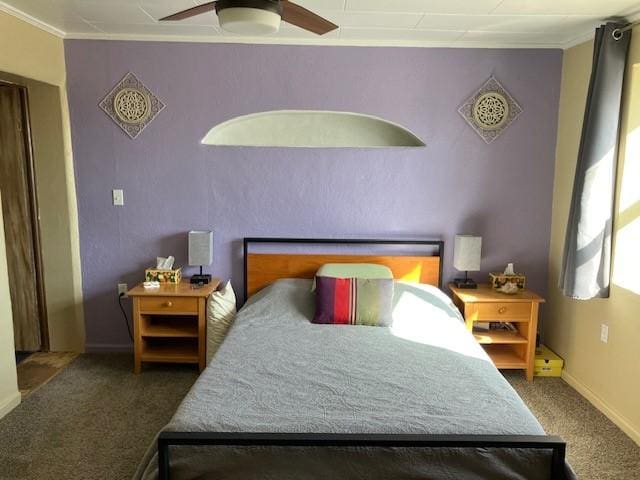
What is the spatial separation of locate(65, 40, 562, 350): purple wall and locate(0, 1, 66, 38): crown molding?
12 cm

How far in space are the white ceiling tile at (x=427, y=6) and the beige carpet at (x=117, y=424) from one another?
7.13 ft

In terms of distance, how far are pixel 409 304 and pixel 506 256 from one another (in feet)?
3.09

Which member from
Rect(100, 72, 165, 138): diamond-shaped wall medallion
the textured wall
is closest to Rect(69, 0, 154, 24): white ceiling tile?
Rect(100, 72, 165, 138): diamond-shaped wall medallion

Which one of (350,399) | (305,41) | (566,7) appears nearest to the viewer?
(350,399)

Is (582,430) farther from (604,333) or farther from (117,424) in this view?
(117,424)

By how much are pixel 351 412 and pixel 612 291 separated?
1.79 metres

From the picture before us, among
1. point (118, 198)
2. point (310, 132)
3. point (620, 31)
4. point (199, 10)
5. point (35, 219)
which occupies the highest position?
point (620, 31)

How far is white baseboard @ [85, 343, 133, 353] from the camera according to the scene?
3.60 meters

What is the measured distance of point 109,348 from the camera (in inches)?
142

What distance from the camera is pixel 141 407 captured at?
285 centimetres

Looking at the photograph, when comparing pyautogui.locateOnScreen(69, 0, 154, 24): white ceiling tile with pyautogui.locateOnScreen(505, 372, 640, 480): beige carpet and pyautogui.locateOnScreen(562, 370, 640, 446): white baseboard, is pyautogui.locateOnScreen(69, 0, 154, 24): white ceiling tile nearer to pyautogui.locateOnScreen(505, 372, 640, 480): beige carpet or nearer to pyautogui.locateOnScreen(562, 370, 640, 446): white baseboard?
pyautogui.locateOnScreen(505, 372, 640, 480): beige carpet

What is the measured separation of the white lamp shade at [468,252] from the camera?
10.8ft

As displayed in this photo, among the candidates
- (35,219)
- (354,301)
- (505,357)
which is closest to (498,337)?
(505,357)

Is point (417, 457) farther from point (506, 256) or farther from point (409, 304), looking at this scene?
point (506, 256)
